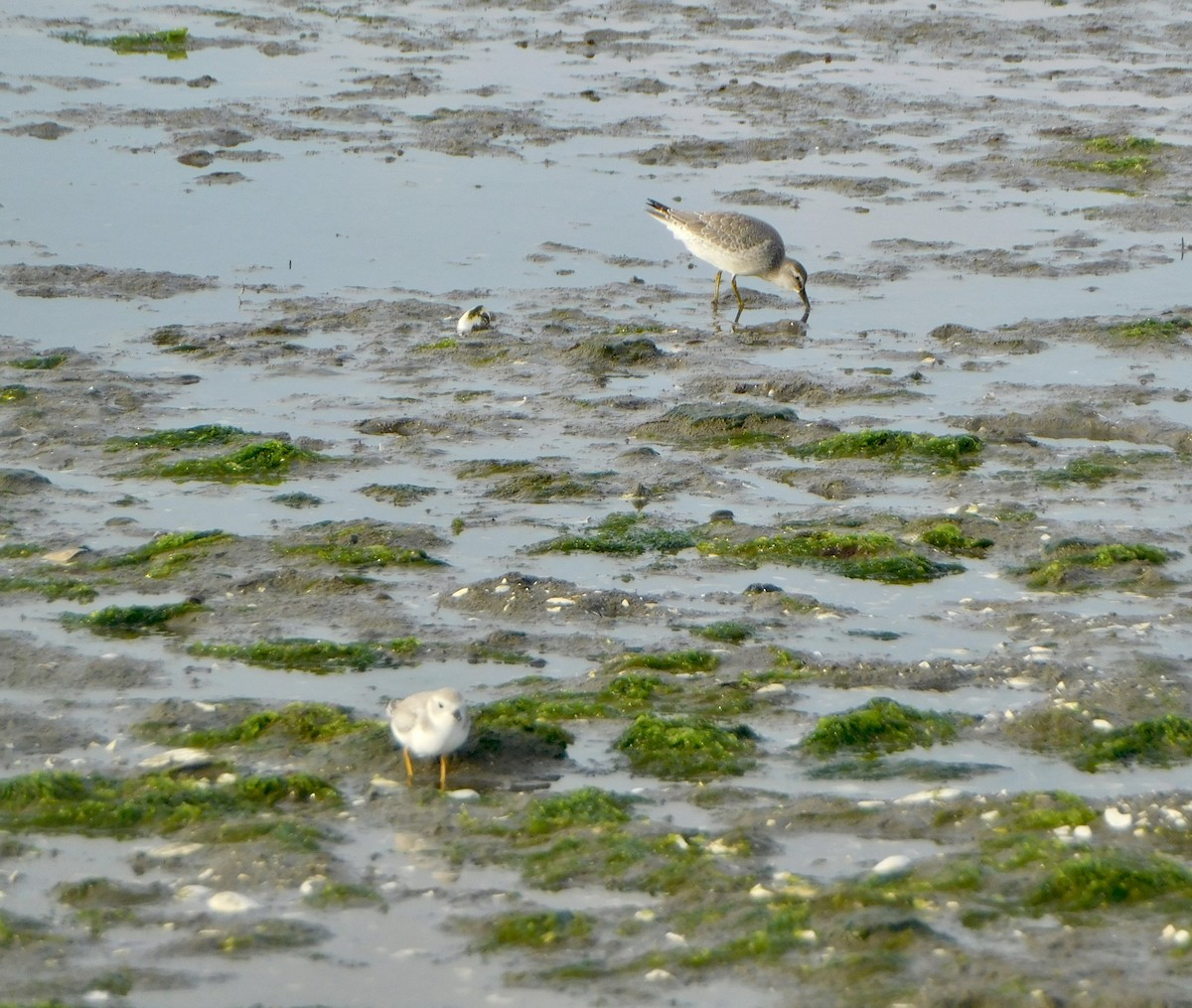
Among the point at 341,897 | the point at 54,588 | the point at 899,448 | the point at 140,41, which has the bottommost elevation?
the point at 899,448

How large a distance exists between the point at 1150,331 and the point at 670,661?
260 inches

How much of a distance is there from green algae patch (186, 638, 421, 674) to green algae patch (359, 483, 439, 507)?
6.53 ft

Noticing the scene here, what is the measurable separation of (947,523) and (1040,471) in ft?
4.23

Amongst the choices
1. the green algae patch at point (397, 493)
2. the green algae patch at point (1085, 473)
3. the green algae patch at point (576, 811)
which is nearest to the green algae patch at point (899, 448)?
the green algae patch at point (1085, 473)

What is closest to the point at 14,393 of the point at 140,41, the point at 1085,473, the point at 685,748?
the point at 685,748

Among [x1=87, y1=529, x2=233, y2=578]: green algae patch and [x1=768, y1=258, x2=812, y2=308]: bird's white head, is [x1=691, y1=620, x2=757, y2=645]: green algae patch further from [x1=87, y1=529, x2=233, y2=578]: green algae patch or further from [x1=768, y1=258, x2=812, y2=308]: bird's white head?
[x1=768, y1=258, x2=812, y2=308]: bird's white head

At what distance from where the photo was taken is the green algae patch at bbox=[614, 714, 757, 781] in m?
6.52

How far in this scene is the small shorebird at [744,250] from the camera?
13.8 meters

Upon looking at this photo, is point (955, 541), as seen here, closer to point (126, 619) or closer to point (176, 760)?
point (126, 619)

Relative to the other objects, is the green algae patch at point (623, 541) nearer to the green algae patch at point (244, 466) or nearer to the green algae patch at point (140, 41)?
the green algae patch at point (244, 466)

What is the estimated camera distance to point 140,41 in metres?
23.1

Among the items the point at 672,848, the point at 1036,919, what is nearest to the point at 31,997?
the point at 672,848

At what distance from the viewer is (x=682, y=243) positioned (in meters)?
15.3

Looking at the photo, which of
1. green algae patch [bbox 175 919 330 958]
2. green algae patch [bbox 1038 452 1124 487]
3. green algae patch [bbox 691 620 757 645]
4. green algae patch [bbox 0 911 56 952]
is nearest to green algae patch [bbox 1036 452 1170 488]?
green algae patch [bbox 1038 452 1124 487]
